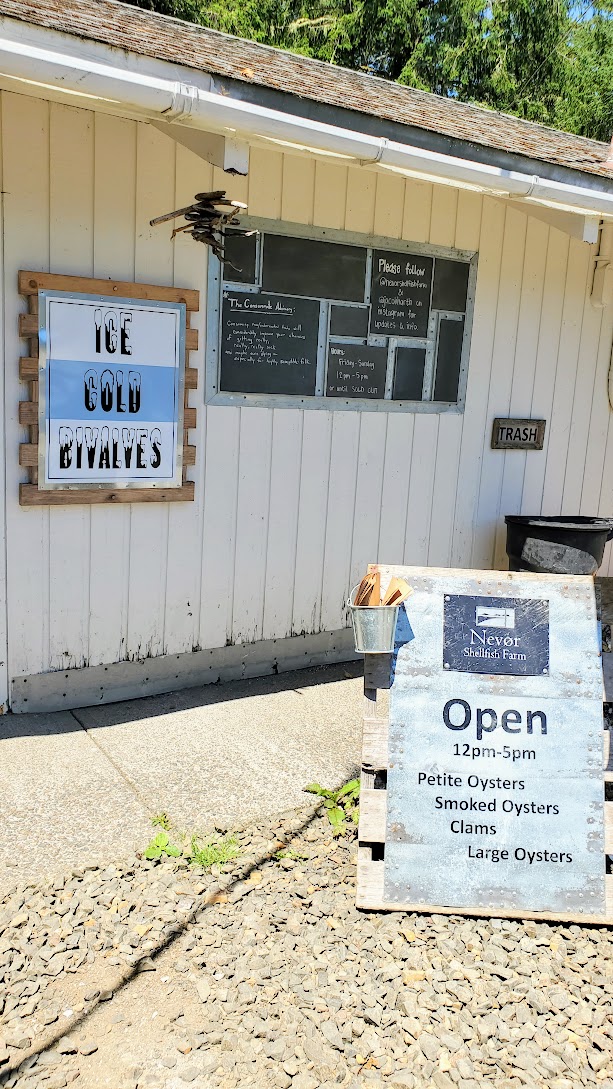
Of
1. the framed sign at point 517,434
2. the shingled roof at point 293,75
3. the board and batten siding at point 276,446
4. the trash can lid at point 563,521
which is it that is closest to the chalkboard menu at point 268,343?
the board and batten siding at point 276,446

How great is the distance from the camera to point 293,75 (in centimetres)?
486

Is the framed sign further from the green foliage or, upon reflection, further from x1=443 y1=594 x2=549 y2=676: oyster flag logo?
the green foliage

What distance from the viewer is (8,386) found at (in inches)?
163

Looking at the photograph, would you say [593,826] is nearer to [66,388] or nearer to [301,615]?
[301,615]

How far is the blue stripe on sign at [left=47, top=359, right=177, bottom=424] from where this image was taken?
14.0 ft

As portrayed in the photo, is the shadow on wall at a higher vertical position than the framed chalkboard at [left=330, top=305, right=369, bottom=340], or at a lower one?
lower

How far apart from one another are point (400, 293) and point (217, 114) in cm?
208

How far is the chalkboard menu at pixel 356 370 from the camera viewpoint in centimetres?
522

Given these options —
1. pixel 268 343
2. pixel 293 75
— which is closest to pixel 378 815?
pixel 268 343

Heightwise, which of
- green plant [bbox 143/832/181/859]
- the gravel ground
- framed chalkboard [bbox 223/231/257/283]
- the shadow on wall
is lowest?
the gravel ground

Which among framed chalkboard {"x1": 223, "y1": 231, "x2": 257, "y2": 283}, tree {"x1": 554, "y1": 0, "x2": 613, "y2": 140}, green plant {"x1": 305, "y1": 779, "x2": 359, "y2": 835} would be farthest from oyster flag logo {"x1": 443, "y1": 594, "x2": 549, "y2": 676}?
tree {"x1": 554, "y1": 0, "x2": 613, "y2": 140}

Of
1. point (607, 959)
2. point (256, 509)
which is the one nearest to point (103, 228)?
point (256, 509)

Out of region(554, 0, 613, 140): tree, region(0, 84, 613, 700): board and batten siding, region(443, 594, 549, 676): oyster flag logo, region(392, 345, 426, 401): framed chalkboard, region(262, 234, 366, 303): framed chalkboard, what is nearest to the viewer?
region(443, 594, 549, 676): oyster flag logo

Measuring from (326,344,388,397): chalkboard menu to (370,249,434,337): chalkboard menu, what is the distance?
6.0 inches
